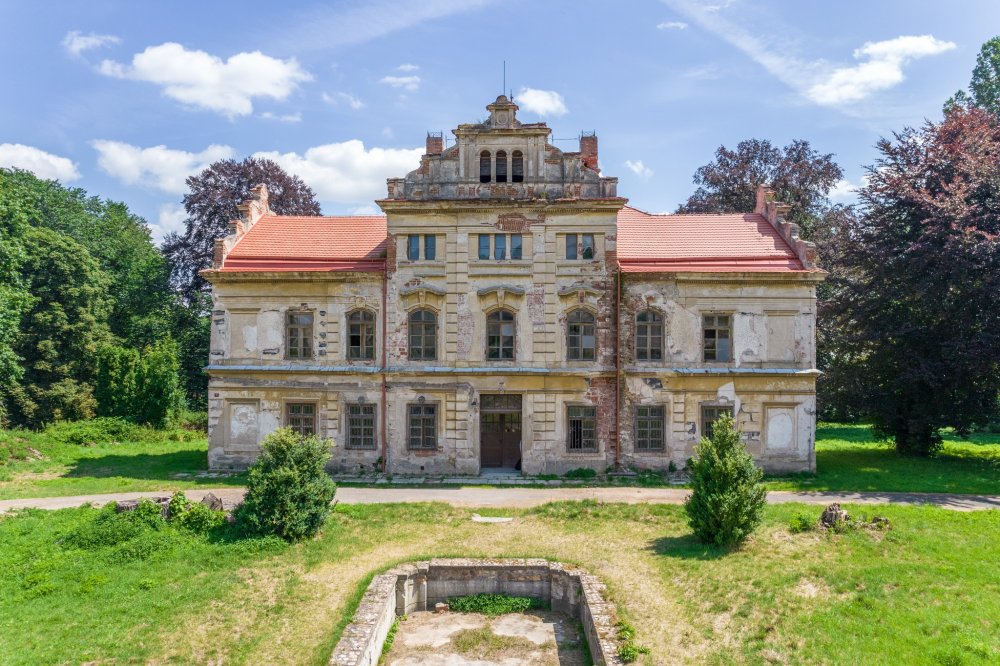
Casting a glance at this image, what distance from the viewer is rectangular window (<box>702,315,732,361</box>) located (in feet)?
83.0

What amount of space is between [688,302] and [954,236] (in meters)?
9.81

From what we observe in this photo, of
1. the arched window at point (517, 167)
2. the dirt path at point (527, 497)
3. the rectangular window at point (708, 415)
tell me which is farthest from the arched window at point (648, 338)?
the arched window at point (517, 167)

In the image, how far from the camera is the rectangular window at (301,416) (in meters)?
25.8

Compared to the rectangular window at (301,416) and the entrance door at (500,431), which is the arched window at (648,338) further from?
the rectangular window at (301,416)

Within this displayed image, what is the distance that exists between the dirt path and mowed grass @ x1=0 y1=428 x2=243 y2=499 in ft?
4.21

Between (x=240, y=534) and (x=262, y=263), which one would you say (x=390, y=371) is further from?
(x=240, y=534)

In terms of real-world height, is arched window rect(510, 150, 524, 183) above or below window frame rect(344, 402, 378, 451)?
above

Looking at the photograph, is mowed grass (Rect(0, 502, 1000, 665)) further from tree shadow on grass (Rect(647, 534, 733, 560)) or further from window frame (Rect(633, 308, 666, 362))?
window frame (Rect(633, 308, 666, 362))

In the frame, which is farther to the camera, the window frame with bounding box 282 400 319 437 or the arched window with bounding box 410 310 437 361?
the window frame with bounding box 282 400 319 437

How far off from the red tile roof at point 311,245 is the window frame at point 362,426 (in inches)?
213

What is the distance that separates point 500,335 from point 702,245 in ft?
30.4

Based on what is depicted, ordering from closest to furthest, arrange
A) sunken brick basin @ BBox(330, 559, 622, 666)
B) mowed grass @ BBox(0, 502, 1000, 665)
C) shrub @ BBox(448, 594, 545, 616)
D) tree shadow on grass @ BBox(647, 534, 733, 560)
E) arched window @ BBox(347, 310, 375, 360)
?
mowed grass @ BBox(0, 502, 1000, 665) < sunken brick basin @ BBox(330, 559, 622, 666) < shrub @ BBox(448, 594, 545, 616) < tree shadow on grass @ BBox(647, 534, 733, 560) < arched window @ BBox(347, 310, 375, 360)

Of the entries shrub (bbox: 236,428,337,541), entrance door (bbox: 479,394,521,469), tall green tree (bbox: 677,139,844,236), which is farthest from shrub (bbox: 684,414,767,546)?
tall green tree (bbox: 677,139,844,236)

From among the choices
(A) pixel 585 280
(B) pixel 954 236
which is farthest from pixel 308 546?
(B) pixel 954 236
